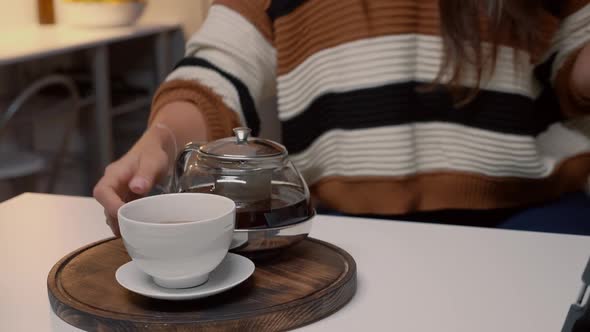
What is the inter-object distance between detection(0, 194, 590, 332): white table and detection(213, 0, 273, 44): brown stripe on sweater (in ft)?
1.42

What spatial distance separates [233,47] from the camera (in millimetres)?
1210

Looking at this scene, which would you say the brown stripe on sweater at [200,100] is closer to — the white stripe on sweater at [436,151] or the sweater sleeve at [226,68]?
the sweater sleeve at [226,68]

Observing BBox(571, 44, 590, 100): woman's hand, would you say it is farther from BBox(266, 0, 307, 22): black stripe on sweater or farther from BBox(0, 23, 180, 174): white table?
BBox(0, 23, 180, 174): white table

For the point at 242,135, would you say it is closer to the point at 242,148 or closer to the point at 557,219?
the point at 242,148

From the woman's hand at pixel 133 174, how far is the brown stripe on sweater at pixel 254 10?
316 millimetres

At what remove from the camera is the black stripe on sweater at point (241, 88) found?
119 cm

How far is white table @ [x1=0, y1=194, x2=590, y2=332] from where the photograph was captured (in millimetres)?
634

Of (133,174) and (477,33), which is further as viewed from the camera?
(477,33)

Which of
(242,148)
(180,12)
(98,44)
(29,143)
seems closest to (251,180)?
(242,148)

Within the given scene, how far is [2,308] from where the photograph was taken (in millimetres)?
647

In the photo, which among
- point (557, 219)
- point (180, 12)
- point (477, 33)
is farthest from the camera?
point (180, 12)

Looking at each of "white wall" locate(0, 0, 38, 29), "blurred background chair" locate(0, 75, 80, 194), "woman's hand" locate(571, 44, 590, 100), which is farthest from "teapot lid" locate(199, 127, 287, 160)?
"white wall" locate(0, 0, 38, 29)

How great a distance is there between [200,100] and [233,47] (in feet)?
0.38

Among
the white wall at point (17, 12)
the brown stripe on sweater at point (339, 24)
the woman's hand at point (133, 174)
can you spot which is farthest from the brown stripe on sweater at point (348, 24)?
the white wall at point (17, 12)
